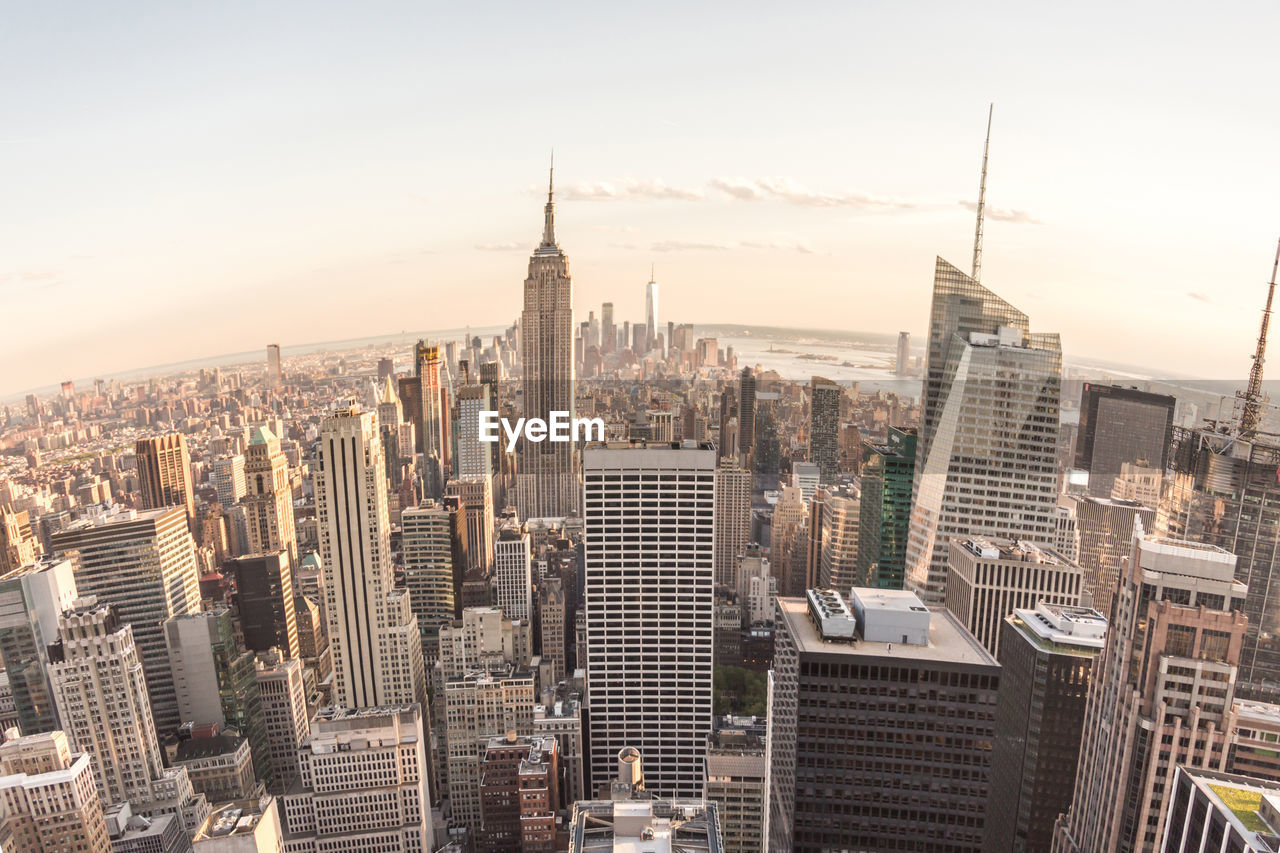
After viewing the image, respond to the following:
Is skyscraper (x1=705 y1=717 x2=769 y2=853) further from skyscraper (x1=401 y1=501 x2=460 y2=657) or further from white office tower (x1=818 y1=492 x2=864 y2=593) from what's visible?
skyscraper (x1=401 y1=501 x2=460 y2=657)

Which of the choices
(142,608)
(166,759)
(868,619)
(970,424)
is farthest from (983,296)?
(142,608)

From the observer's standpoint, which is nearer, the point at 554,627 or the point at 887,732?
the point at 887,732

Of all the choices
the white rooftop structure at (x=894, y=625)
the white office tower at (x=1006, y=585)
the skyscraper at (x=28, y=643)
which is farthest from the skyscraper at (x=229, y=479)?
the white office tower at (x=1006, y=585)

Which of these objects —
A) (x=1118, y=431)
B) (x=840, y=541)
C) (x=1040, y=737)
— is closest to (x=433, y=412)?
(x=840, y=541)

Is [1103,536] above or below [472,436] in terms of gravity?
below

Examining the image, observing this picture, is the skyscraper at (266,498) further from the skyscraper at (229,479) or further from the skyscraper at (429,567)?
the skyscraper at (429,567)

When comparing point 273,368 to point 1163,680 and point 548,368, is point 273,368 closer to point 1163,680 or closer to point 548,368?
point 548,368

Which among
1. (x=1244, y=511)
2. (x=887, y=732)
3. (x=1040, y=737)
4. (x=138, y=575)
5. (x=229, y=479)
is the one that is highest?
(x=1244, y=511)

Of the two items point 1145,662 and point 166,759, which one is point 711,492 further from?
point 166,759
